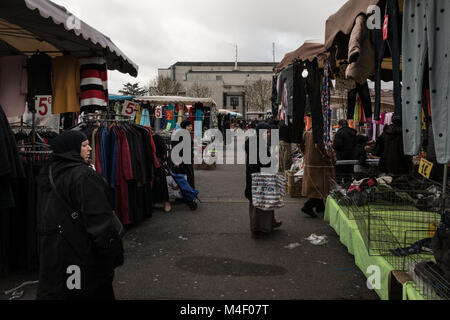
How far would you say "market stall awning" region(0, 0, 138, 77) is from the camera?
145 inches

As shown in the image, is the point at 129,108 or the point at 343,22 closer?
the point at 343,22

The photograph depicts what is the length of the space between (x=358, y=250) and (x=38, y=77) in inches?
192

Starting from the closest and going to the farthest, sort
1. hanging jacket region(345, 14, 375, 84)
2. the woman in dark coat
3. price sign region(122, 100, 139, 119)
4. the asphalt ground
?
hanging jacket region(345, 14, 375, 84) < the asphalt ground < price sign region(122, 100, 139, 119) < the woman in dark coat

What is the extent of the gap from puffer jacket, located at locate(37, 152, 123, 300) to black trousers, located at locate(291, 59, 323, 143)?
14.4 feet

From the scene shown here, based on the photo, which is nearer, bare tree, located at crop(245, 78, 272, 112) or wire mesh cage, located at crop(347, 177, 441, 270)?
wire mesh cage, located at crop(347, 177, 441, 270)

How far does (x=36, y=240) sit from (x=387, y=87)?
20.3ft

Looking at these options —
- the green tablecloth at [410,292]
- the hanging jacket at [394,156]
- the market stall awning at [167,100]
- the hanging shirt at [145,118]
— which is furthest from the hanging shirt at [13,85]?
the hanging shirt at [145,118]

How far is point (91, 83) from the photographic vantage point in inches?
205

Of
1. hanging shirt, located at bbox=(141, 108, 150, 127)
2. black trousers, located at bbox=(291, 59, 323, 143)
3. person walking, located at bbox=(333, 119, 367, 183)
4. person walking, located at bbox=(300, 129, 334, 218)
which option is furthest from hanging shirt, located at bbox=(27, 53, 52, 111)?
hanging shirt, located at bbox=(141, 108, 150, 127)

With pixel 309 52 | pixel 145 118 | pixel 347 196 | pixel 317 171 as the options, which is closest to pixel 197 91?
pixel 145 118

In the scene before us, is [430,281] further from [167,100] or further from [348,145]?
[167,100]

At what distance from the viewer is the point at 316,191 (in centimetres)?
715

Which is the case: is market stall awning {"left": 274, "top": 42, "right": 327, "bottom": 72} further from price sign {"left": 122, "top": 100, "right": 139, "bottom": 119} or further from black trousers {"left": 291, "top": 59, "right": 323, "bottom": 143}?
price sign {"left": 122, "top": 100, "right": 139, "bottom": 119}

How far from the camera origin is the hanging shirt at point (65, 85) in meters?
5.18
